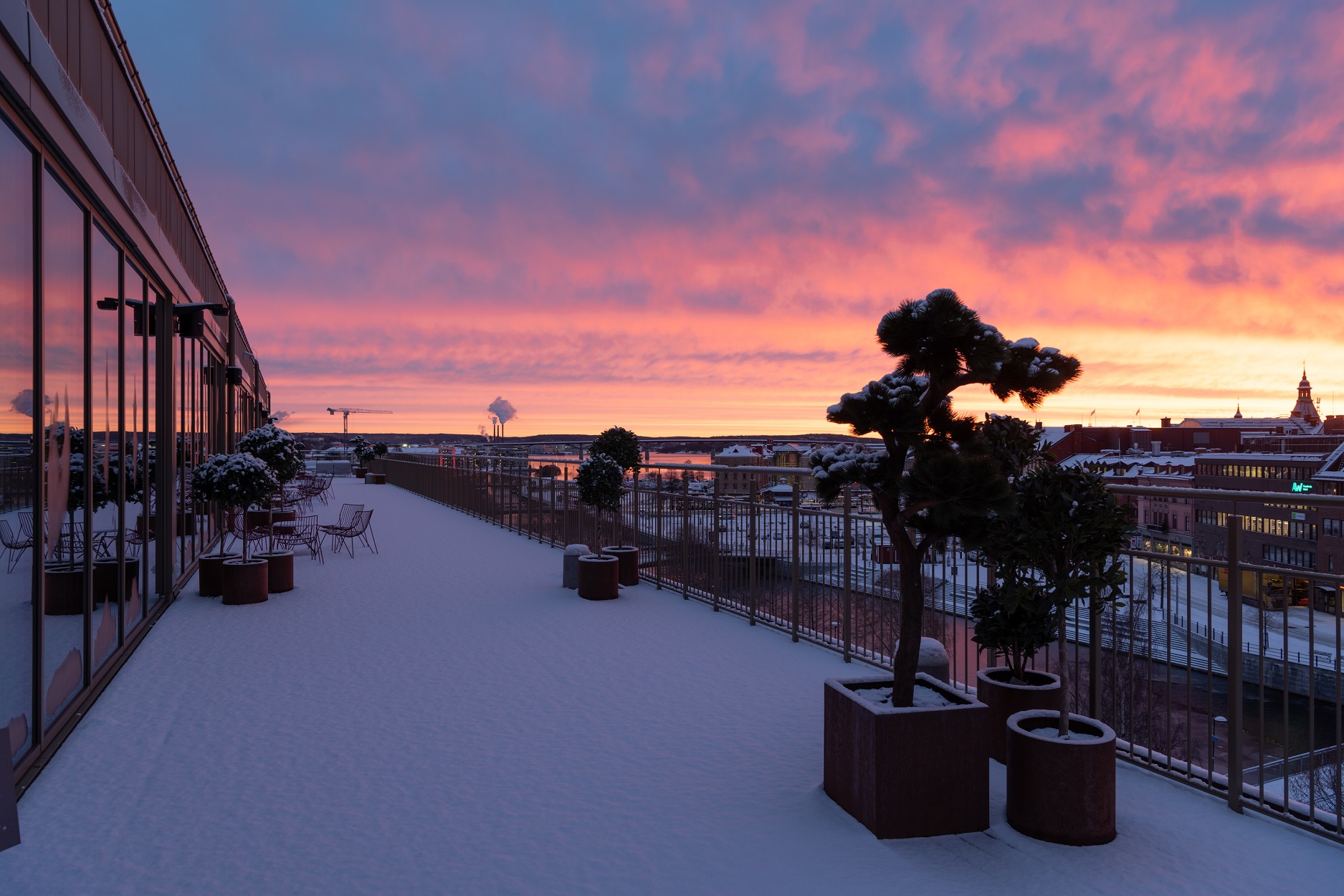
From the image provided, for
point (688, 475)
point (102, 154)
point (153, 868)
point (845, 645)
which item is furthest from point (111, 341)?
point (845, 645)

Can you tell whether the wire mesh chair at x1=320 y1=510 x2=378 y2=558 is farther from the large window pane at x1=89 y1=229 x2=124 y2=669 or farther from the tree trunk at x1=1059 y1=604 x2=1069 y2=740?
the tree trunk at x1=1059 y1=604 x2=1069 y2=740

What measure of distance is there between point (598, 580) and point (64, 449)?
5363mm

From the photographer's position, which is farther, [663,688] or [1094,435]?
[1094,435]

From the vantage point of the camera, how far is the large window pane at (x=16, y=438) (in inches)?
152

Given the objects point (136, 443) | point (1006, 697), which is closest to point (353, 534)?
point (136, 443)

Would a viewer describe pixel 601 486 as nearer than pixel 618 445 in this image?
Yes

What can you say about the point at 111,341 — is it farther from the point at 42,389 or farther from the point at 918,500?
the point at 918,500

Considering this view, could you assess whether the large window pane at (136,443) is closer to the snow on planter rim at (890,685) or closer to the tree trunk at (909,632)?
the snow on planter rim at (890,685)

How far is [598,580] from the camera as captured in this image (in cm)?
916

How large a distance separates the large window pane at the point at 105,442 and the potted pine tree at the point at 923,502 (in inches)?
198

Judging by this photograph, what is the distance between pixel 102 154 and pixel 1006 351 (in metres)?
5.80

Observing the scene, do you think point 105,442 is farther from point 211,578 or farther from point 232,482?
point 211,578

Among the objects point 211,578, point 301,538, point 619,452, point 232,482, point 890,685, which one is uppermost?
point 619,452

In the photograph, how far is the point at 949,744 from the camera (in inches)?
142
